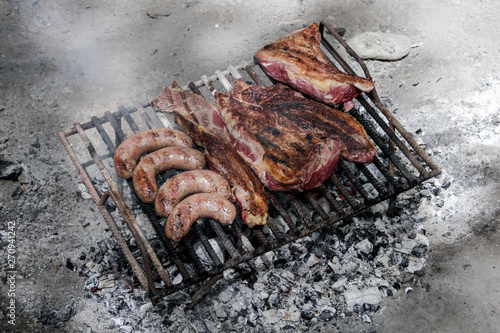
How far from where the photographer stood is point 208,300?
15.3ft

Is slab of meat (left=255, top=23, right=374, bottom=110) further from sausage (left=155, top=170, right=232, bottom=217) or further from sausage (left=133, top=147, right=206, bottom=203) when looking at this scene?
sausage (left=155, top=170, right=232, bottom=217)

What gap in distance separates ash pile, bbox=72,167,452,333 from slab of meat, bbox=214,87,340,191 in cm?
88

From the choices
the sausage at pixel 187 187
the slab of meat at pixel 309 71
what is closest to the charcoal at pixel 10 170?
the sausage at pixel 187 187

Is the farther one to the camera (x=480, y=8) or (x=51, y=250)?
(x=480, y=8)

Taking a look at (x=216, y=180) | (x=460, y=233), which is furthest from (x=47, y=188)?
(x=460, y=233)

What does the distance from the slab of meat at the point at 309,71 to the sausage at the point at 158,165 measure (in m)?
1.43

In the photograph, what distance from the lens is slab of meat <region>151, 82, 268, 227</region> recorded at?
15.0ft

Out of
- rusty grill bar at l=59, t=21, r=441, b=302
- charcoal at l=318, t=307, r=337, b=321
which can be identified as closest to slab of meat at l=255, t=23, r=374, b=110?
rusty grill bar at l=59, t=21, r=441, b=302

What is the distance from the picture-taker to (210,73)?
707cm

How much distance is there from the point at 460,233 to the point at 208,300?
294 cm

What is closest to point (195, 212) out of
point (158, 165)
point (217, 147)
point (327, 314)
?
point (158, 165)

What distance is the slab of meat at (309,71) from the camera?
5172mm

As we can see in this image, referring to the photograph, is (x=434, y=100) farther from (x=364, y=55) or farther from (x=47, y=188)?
(x=47, y=188)

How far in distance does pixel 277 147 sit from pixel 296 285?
1.46 metres
